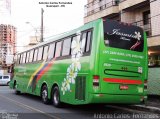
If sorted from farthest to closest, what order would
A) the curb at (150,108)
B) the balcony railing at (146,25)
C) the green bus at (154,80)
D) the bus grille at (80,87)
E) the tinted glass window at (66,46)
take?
the balcony railing at (146,25)
the green bus at (154,80)
the tinted glass window at (66,46)
the curb at (150,108)
the bus grille at (80,87)

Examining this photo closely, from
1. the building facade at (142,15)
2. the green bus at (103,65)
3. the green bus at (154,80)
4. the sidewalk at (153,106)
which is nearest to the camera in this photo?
the green bus at (103,65)

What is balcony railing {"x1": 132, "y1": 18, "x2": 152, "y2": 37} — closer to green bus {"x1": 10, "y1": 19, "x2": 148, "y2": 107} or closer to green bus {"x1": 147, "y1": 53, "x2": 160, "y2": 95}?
green bus {"x1": 147, "y1": 53, "x2": 160, "y2": 95}

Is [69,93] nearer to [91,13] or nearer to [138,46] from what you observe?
[138,46]

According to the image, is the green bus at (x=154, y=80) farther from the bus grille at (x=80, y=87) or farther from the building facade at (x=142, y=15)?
the bus grille at (x=80, y=87)

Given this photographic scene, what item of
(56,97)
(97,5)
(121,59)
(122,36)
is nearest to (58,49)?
(56,97)

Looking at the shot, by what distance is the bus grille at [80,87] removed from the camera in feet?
40.9

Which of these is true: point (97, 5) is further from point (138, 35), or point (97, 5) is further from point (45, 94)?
point (138, 35)

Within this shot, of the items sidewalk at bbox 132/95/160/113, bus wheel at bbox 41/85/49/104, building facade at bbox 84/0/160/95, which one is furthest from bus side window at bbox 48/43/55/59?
building facade at bbox 84/0/160/95

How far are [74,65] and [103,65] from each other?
1836 millimetres

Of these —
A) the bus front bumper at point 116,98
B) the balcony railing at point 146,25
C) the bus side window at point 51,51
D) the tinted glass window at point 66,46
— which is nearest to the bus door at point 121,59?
the bus front bumper at point 116,98

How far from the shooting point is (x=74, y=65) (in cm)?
1363

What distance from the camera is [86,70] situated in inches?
488

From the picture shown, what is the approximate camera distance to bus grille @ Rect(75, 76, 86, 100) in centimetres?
1245

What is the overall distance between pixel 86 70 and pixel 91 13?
17.3 meters
